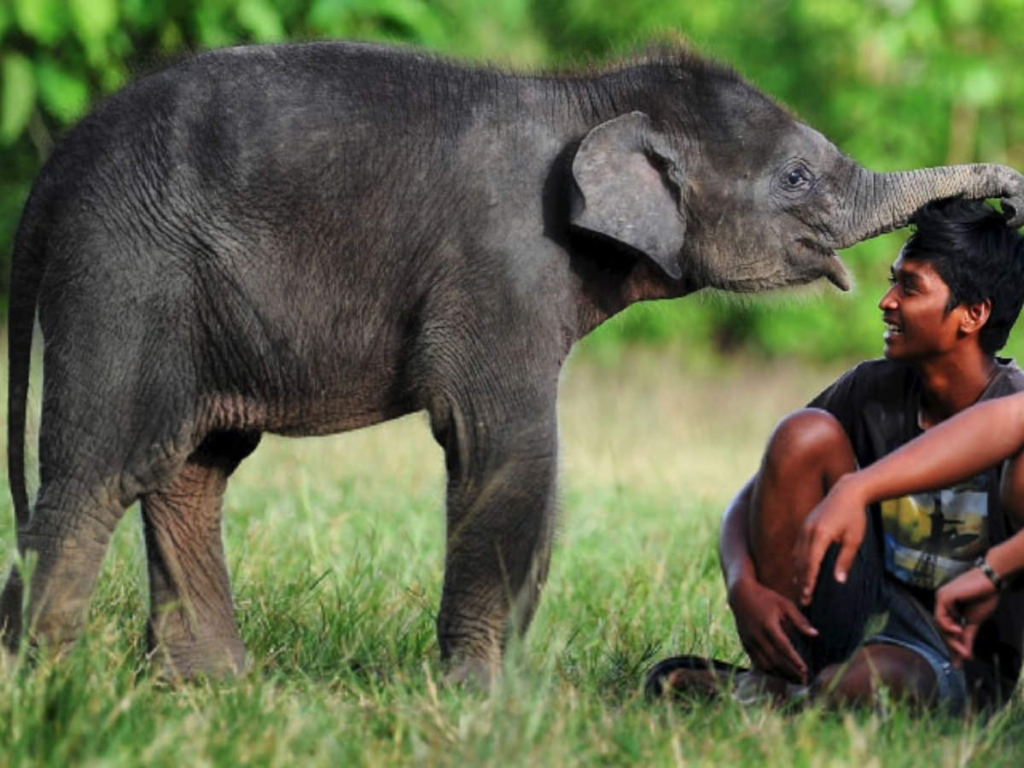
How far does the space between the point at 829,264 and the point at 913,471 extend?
1.25 meters

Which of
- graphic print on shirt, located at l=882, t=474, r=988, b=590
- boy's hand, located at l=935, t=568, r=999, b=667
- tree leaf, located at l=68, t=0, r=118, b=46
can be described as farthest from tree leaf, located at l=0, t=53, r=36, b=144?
boy's hand, located at l=935, t=568, r=999, b=667

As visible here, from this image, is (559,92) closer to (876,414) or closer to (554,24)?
(876,414)

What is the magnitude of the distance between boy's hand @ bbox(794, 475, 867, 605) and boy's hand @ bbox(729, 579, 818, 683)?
1.24 feet

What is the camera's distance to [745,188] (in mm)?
5562

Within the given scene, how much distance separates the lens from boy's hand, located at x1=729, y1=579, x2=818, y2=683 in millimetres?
4844

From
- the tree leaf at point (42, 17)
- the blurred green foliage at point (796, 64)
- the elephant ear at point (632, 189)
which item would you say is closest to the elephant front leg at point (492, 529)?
the elephant ear at point (632, 189)

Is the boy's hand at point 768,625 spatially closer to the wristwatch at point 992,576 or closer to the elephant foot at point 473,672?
the wristwatch at point 992,576

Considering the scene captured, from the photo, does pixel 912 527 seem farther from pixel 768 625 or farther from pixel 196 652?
pixel 196 652

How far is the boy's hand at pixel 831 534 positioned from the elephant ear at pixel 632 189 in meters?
1.15

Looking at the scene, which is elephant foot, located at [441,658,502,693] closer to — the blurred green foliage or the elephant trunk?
the elephant trunk

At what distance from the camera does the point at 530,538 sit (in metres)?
5.18

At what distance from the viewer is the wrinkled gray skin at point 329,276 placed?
5023mm

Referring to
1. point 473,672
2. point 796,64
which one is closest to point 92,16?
point 473,672

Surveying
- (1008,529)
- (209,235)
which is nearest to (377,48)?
(209,235)
